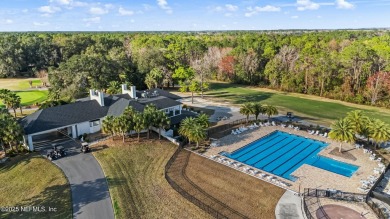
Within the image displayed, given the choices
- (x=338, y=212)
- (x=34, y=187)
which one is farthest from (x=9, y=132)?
(x=338, y=212)

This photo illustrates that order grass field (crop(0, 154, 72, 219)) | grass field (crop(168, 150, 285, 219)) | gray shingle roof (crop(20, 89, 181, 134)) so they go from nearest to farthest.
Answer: grass field (crop(0, 154, 72, 219)), grass field (crop(168, 150, 285, 219)), gray shingle roof (crop(20, 89, 181, 134))

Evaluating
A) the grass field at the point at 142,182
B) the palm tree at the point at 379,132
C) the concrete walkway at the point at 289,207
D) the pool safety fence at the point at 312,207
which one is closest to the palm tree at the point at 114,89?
the grass field at the point at 142,182

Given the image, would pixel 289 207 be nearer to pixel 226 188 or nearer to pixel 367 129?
pixel 226 188

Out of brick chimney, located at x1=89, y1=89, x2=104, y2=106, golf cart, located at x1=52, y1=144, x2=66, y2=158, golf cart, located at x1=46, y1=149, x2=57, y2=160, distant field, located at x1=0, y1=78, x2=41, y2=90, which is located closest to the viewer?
golf cart, located at x1=46, y1=149, x2=57, y2=160

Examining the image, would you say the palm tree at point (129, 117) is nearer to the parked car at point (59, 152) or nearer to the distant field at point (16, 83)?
the parked car at point (59, 152)

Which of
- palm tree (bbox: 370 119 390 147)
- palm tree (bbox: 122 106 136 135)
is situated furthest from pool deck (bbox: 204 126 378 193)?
palm tree (bbox: 122 106 136 135)

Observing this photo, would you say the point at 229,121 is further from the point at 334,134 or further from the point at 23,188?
the point at 23,188

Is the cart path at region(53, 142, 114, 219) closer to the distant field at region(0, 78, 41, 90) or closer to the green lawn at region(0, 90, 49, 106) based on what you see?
the green lawn at region(0, 90, 49, 106)

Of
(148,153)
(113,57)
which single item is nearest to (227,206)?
(148,153)
